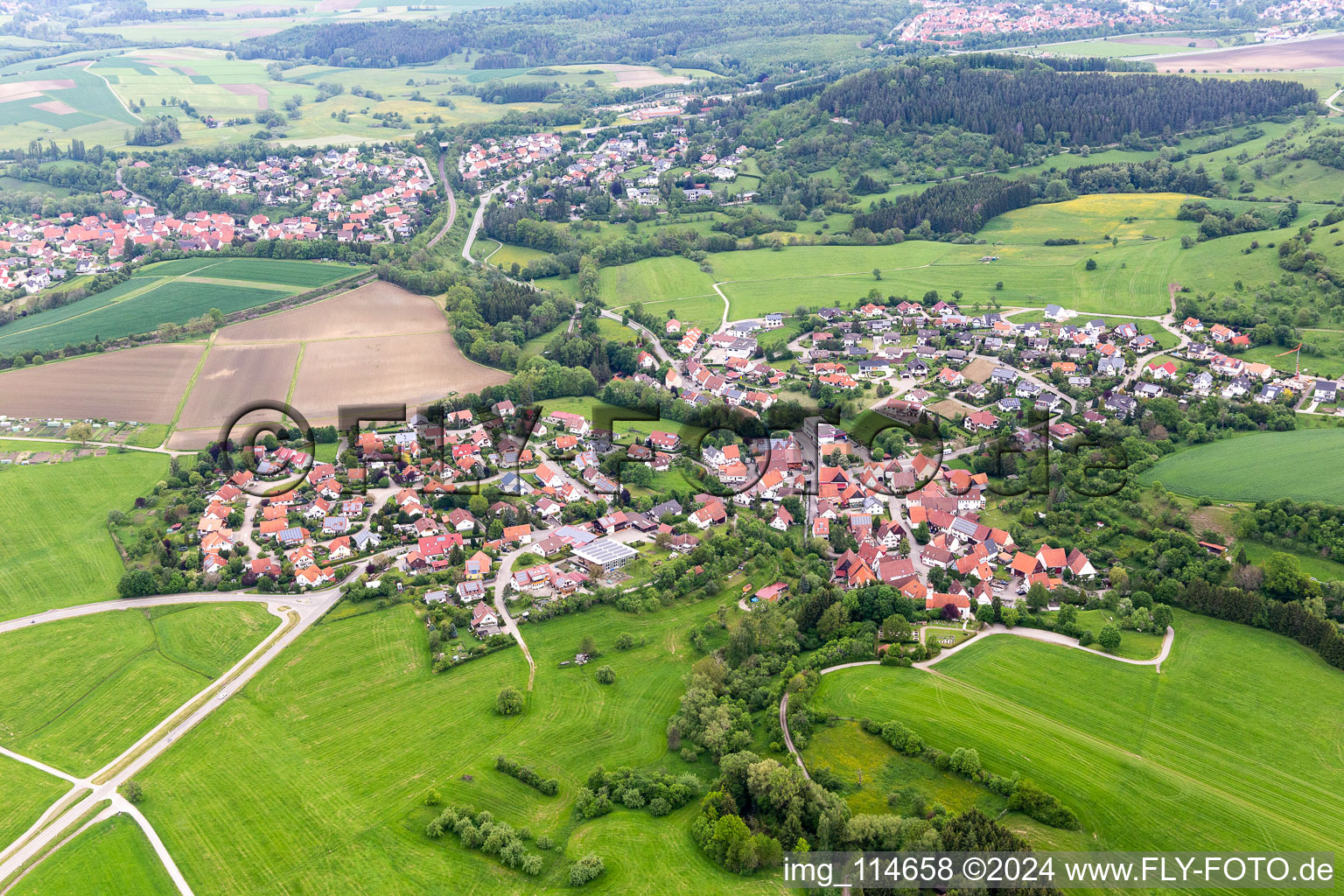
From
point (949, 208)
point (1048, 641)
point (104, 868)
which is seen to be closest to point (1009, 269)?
point (949, 208)

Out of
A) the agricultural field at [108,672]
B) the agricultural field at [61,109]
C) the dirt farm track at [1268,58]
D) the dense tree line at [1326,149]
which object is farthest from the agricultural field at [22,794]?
the dirt farm track at [1268,58]

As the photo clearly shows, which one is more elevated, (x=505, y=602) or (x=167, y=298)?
(x=167, y=298)

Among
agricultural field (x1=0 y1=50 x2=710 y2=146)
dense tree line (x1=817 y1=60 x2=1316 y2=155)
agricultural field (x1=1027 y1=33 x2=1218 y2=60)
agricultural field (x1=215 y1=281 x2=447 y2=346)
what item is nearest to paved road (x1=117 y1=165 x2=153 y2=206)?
agricultural field (x1=0 y1=50 x2=710 y2=146)

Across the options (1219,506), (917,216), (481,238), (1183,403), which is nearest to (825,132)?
(917,216)

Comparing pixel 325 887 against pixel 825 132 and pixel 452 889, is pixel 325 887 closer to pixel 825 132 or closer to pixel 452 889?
pixel 452 889

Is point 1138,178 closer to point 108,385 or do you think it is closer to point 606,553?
point 606,553

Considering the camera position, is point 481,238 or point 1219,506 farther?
point 481,238

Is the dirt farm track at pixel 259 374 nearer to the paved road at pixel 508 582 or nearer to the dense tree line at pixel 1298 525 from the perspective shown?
the paved road at pixel 508 582
